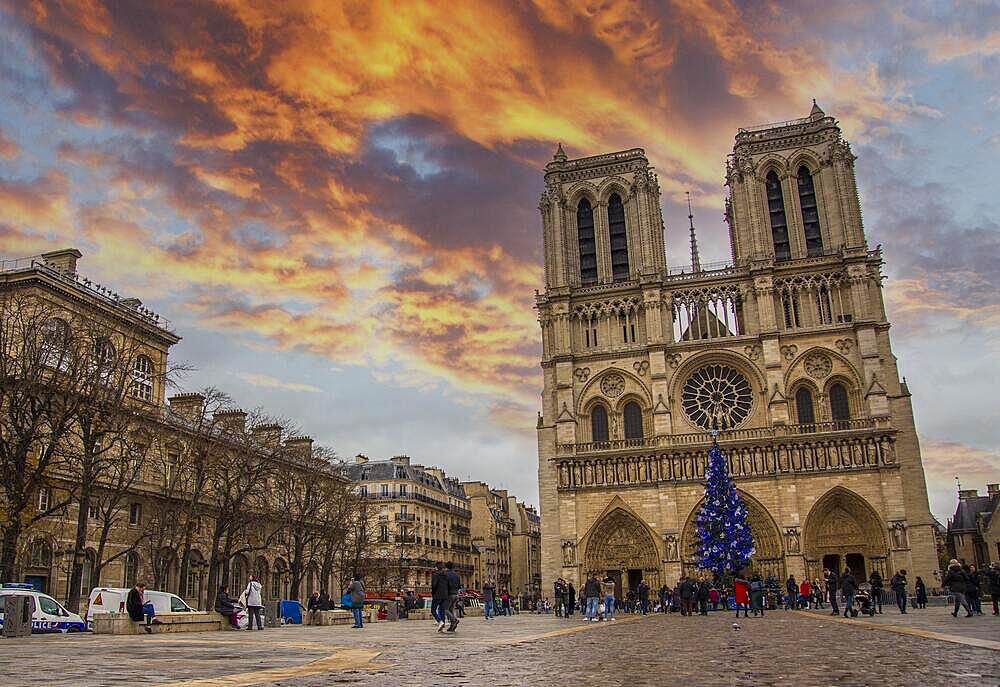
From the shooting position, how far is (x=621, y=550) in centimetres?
5341

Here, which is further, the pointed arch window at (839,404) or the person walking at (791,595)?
the pointed arch window at (839,404)

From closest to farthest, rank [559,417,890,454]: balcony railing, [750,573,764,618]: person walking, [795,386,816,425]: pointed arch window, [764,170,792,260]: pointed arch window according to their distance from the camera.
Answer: [750,573,764,618]: person walking < [559,417,890,454]: balcony railing < [795,386,816,425]: pointed arch window < [764,170,792,260]: pointed arch window

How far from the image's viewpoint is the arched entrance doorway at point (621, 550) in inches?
2069

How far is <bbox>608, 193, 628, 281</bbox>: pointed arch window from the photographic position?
59.3 meters

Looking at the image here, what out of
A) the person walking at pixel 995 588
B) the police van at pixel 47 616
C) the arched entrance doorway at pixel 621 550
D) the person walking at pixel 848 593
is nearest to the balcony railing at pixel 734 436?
the arched entrance doorway at pixel 621 550

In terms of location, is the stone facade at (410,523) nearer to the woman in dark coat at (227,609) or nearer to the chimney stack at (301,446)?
the chimney stack at (301,446)

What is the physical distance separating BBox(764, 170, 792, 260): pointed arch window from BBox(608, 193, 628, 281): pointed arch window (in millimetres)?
9328

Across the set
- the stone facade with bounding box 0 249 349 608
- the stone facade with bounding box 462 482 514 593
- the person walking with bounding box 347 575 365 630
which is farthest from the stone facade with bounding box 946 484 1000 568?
the person walking with bounding box 347 575 365 630

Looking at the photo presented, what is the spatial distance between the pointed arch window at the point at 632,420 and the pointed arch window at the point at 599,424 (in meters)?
1.28

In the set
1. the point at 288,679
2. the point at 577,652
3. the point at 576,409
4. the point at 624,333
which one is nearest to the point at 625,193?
the point at 624,333

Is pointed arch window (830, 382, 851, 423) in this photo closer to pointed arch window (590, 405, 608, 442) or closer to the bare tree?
pointed arch window (590, 405, 608, 442)

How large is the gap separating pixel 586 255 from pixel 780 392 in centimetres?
1581

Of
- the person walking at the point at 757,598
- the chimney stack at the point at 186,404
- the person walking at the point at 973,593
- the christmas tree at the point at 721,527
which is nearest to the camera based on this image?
the person walking at the point at 973,593

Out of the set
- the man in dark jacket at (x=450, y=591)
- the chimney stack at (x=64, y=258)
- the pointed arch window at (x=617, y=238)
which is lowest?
the man in dark jacket at (x=450, y=591)
